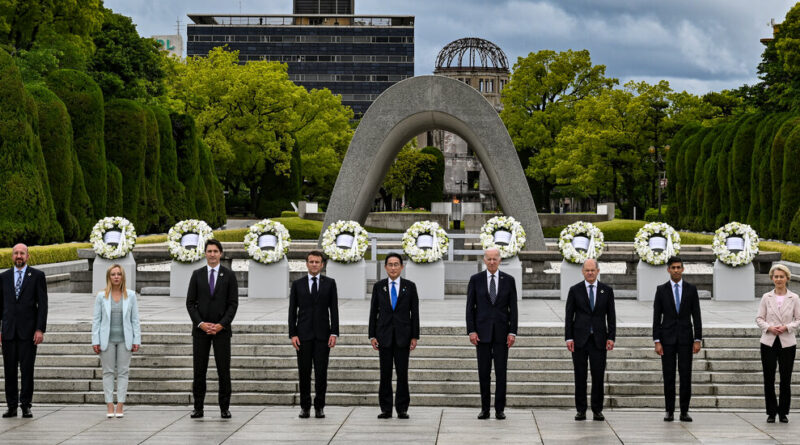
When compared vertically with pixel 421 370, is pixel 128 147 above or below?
above

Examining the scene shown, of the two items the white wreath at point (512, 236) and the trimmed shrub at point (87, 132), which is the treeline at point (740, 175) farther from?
the trimmed shrub at point (87, 132)

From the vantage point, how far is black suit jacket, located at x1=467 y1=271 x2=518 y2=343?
28.1 feet

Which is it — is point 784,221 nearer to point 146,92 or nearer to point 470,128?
point 470,128

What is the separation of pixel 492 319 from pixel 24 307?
15.4 feet

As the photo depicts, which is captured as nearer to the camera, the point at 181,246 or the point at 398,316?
the point at 398,316

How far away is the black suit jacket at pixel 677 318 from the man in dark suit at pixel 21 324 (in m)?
6.14

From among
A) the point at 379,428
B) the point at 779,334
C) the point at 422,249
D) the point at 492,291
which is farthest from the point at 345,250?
the point at 779,334

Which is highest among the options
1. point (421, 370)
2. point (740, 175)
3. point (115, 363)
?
point (740, 175)

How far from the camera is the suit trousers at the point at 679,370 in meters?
8.50

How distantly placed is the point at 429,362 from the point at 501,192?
35.8 ft

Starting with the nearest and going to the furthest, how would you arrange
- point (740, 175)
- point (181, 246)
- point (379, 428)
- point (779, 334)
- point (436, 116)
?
point (379, 428), point (779, 334), point (181, 246), point (436, 116), point (740, 175)

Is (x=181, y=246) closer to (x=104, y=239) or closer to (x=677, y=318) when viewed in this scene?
(x=104, y=239)

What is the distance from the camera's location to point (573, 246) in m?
15.7

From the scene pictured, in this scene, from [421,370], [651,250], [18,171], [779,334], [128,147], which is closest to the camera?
[779,334]
